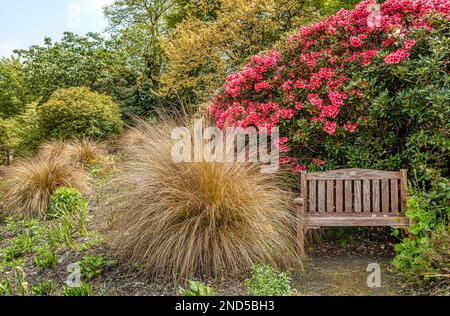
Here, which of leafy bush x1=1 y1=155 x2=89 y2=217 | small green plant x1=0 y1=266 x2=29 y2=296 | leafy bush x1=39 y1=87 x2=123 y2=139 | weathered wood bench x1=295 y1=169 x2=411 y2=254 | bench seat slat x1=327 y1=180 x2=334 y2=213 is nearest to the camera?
small green plant x1=0 y1=266 x2=29 y2=296

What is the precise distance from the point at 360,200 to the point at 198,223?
5.42 feet

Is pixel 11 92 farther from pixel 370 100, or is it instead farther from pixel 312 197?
pixel 370 100

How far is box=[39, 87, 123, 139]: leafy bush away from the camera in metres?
9.80

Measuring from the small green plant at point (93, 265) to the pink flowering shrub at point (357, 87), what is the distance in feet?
6.03

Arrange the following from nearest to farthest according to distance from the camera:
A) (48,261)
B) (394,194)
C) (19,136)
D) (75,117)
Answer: (48,261) < (394,194) < (75,117) < (19,136)

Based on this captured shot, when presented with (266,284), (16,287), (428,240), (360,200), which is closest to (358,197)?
(360,200)

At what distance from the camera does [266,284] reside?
2.86 metres

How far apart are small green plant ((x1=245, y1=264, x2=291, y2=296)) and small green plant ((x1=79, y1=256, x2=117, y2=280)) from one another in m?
1.23

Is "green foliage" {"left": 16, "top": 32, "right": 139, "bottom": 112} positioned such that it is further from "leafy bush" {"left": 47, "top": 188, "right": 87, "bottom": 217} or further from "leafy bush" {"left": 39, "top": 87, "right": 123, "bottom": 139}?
"leafy bush" {"left": 47, "top": 188, "right": 87, "bottom": 217}

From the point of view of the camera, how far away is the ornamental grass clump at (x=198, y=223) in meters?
3.15

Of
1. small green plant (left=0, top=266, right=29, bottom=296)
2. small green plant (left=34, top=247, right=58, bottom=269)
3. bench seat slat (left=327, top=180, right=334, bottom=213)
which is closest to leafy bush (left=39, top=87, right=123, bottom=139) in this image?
small green plant (left=34, top=247, right=58, bottom=269)

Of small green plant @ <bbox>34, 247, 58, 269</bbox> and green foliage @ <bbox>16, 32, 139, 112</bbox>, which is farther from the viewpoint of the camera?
green foliage @ <bbox>16, 32, 139, 112</bbox>

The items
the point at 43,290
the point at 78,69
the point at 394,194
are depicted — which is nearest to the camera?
the point at 43,290

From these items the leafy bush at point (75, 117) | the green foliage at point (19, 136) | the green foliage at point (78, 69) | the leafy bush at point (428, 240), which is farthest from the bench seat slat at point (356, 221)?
the green foliage at point (78, 69)
